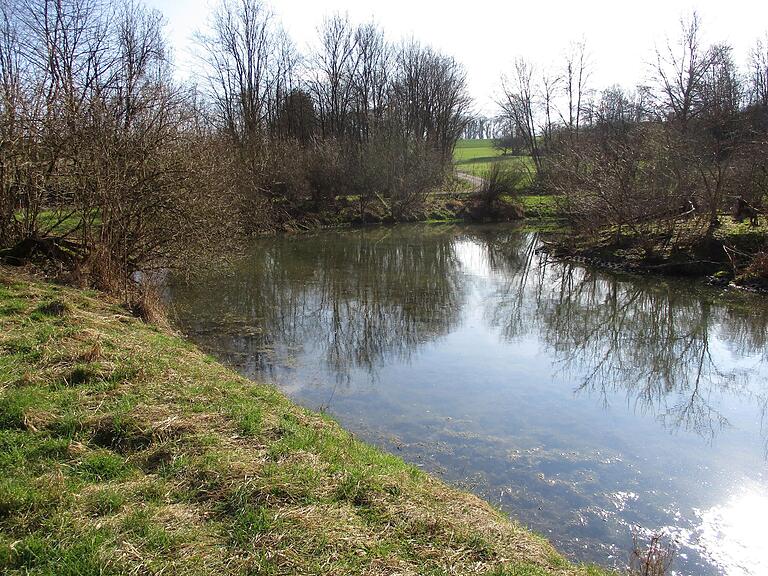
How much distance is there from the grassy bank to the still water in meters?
1.57

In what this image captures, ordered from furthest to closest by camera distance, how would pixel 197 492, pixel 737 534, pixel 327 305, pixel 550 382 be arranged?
pixel 327 305 → pixel 550 382 → pixel 737 534 → pixel 197 492

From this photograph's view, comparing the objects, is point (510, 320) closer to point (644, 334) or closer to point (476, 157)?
point (644, 334)

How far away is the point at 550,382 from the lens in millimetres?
9539

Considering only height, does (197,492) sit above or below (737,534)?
above

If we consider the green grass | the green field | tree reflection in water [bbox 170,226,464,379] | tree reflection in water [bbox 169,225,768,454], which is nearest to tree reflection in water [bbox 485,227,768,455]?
tree reflection in water [bbox 169,225,768,454]

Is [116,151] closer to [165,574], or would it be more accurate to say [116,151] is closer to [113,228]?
[113,228]

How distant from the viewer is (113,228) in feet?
37.3

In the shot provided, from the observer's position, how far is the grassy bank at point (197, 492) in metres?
3.18

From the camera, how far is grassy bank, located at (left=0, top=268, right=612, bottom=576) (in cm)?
318

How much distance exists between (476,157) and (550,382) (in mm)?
58886

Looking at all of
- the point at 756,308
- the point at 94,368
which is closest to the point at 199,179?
the point at 94,368

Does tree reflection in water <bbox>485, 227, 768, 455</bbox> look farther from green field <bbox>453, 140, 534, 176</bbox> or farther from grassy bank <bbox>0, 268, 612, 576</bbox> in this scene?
green field <bbox>453, 140, 534, 176</bbox>

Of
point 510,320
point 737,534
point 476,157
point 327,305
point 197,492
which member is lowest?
point 737,534

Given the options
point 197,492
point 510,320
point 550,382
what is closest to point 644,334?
point 510,320
